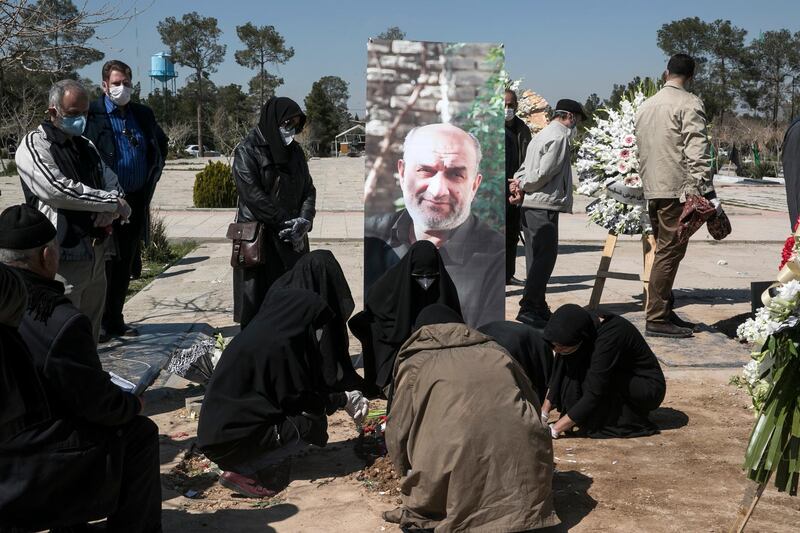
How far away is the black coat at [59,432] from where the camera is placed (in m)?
Result: 3.22

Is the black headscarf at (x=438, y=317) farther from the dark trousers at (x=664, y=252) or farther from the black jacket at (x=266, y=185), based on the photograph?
the dark trousers at (x=664, y=252)

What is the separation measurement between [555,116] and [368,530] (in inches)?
200

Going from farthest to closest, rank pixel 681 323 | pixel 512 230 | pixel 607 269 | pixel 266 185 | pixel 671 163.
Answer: pixel 512 230, pixel 607 269, pixel 681 323, pixel 671 163, pixel 266 185

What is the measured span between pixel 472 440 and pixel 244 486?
1433 millimetres

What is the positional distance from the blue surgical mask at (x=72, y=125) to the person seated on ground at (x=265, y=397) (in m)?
2.04

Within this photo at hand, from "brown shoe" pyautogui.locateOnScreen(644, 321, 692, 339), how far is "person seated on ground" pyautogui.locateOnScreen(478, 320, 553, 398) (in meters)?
2.31

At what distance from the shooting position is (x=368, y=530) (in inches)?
164

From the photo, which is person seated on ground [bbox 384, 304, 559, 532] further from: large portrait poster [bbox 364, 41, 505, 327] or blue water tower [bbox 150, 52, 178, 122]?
blue water tower [bbox 150, 52, 178, 122]

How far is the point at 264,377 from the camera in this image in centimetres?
458

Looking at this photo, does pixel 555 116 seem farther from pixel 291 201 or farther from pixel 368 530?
pixel 368 530

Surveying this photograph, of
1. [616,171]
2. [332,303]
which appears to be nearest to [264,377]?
[332,303]

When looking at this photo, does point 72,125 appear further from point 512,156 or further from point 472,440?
point 512,156

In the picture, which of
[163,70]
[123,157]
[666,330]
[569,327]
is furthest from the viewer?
[163,70]

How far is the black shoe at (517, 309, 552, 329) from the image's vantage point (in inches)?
314
